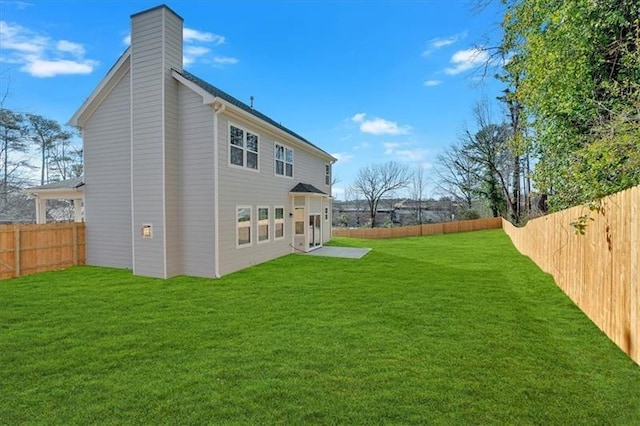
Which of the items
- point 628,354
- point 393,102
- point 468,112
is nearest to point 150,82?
point 628,354

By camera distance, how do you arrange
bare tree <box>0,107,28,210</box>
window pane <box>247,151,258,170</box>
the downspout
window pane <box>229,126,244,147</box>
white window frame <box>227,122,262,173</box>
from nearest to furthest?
the downspout
white window frame <box>227,122,262,173</box>
window pane <box>229,126,244,147</box>
window pane <box>247,151,258,170</box>
bare tree <box>0,107,28,210</box>

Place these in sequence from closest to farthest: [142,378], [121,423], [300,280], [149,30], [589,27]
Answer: [121,423] → [142,378] → [589,27] → [300,280] → [149,30]

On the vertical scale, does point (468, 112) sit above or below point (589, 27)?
above

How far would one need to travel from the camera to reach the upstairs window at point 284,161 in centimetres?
1268

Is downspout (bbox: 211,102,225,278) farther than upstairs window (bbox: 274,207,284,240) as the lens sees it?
No

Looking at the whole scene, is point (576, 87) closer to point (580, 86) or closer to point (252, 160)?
point (580, 86)

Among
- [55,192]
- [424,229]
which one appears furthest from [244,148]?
[424,229]

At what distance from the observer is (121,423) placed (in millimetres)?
2594

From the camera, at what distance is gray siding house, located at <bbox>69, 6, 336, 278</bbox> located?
8742 mm

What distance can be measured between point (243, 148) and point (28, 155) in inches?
820

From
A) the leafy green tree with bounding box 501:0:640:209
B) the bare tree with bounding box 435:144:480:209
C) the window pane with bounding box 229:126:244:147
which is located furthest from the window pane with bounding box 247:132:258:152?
the bare tree with bounding box 435:144:480:209

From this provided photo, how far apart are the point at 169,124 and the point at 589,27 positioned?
375 inches

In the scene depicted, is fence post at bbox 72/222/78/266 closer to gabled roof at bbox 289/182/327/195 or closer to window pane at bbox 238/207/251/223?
window pane at bbox 238/207/251/223

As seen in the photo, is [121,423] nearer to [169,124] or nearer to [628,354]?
[628,354]
